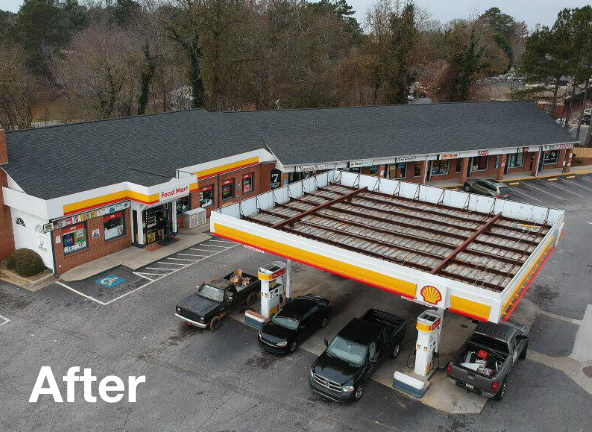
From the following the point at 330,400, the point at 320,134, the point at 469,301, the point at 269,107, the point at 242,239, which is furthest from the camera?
the point at 269,107

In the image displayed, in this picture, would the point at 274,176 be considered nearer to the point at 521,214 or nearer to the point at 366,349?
the point at 521,214

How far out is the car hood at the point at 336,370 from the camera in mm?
16922

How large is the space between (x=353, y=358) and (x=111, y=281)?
45.3 feet

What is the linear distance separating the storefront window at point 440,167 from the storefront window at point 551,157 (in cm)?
1163

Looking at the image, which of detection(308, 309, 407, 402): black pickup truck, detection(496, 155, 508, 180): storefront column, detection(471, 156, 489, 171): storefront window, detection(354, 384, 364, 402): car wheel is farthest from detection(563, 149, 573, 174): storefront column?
detection(354, 384, 364, 402): car wheel

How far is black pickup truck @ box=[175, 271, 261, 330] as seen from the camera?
21156mm

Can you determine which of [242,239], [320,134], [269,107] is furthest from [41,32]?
[242,239]

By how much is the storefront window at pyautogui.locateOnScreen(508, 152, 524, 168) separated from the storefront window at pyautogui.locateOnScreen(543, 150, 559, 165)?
114 inches

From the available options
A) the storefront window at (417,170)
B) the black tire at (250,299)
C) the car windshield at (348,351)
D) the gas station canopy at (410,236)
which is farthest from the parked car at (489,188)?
the car windshield at (348,351)

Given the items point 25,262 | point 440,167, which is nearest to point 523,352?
point 25,262

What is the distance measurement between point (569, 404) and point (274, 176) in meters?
26.1

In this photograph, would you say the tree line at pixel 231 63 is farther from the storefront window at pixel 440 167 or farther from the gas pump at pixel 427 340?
the gas pump at pixel 427 340

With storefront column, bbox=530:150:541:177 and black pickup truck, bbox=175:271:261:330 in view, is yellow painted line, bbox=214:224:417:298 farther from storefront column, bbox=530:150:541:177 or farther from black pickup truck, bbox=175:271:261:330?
storefront column, bbox=530:150:541:177

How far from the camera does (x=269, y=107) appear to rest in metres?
65.6
